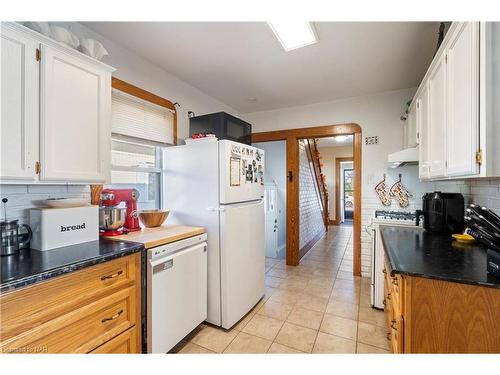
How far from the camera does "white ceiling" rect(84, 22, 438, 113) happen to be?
184cm

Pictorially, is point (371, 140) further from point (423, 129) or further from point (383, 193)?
point (423, 129)

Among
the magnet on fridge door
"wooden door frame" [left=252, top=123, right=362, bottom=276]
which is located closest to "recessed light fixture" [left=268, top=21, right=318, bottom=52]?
the magnet on fridge door

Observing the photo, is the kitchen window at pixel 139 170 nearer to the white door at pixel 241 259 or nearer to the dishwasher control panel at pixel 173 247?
the dishwasher control panel at pixel 173 247

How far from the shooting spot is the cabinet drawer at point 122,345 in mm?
1250

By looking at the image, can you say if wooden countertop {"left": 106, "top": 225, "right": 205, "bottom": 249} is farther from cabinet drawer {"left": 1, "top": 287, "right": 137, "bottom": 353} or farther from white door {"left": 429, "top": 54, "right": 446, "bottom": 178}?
white door {"left": 429, "top": 54, "right": 446, "bottom": 178}

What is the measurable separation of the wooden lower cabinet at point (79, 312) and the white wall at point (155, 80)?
5.58 ft

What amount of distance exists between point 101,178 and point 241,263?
4.53 feet

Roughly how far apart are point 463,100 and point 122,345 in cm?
233

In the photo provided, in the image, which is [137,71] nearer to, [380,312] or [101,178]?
[101,178]

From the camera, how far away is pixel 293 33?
1871mm

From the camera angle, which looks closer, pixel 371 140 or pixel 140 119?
pixel 140 119

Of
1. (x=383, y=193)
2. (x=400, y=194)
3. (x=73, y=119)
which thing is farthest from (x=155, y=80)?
(x=400, y=194)
